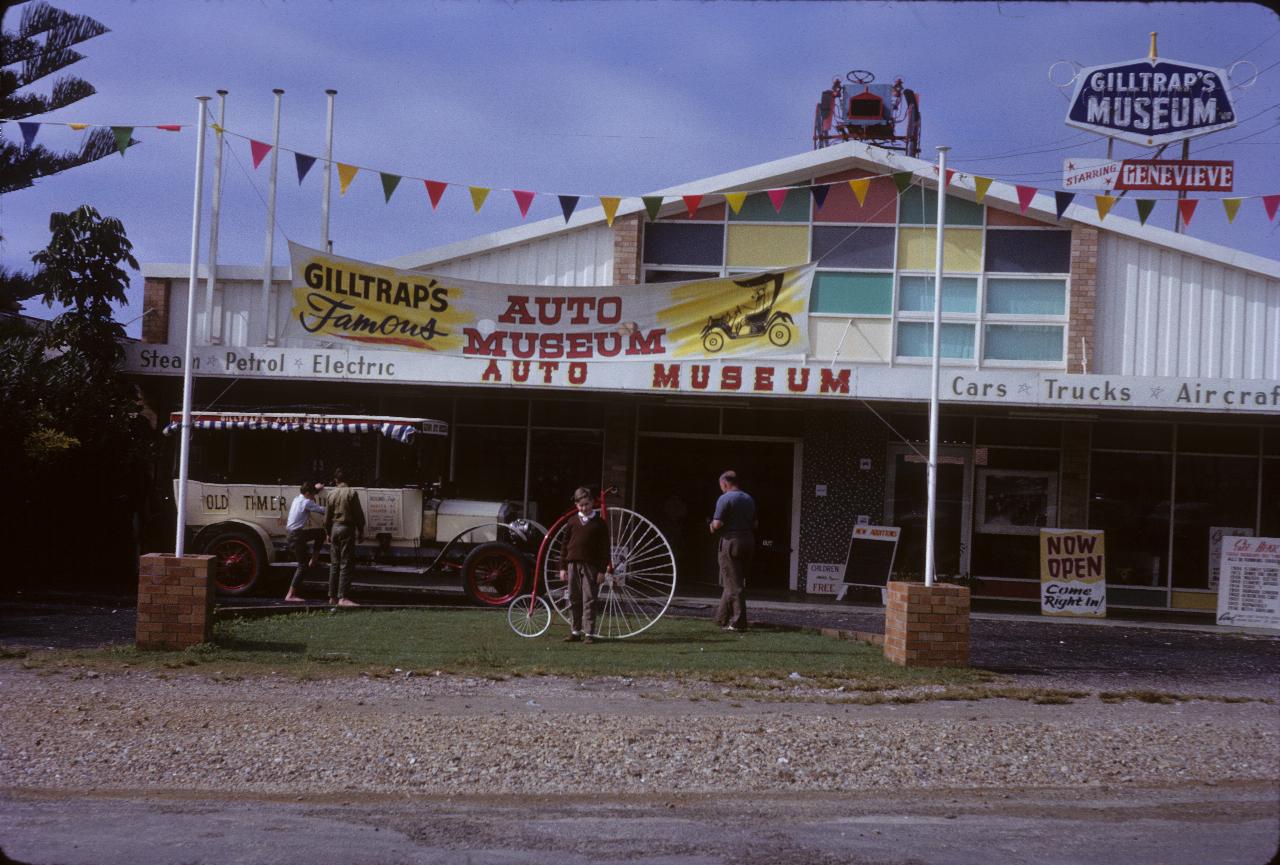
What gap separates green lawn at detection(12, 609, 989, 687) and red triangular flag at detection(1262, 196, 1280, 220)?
7.51 m

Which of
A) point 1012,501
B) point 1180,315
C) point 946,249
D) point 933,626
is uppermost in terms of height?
point 946,249

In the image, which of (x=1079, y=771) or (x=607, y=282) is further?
(x=607, y=282)

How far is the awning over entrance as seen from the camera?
15828 millimetres

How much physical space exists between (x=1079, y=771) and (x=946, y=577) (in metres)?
11.2

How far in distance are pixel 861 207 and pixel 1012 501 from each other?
5.33 m

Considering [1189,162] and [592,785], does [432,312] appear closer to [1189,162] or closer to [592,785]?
[592,785]

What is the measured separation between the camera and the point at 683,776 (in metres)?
7.53

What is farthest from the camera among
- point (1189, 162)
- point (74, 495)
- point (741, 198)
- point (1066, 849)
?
point (1189, 162)

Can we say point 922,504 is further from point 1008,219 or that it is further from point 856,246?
point 1008,219

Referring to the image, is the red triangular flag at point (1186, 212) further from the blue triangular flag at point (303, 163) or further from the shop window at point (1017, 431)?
the blue triangular flag at point (303, 163)

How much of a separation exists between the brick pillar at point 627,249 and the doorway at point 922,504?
16.8ft

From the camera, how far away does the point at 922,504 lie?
19.3 m

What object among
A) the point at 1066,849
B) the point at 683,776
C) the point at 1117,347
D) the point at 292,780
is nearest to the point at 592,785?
the point at 683,776

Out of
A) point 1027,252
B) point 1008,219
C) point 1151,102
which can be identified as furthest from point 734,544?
point 1151,102
